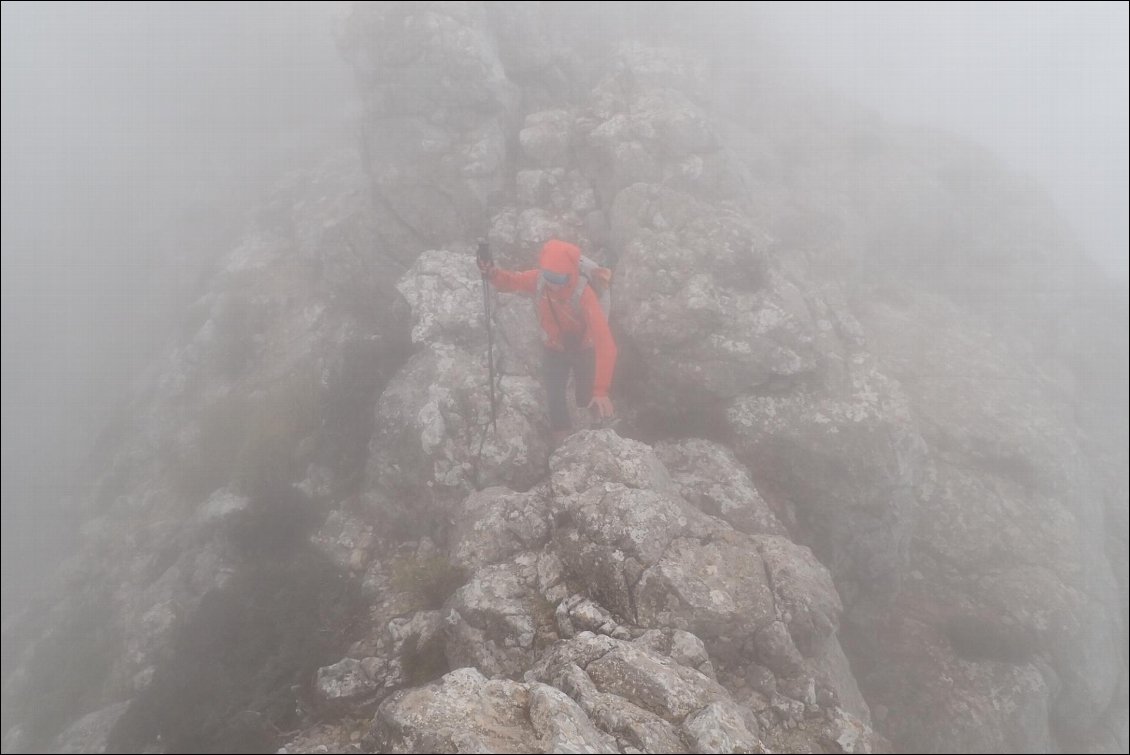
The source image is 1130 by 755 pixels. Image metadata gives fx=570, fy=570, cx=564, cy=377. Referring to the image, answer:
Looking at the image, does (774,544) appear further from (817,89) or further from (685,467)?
(817,89)

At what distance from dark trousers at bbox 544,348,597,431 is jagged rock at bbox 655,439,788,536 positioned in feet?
9.87

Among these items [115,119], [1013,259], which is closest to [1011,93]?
[1013,259]

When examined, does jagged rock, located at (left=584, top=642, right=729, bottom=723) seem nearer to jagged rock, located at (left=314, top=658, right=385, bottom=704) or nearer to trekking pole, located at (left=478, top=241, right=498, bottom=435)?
jagged rock, located at (left=314, top=658, right=385, bottom=704)

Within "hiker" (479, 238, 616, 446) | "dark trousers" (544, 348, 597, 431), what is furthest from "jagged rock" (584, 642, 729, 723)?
"dark trousers" (544, 348, 597, 431)

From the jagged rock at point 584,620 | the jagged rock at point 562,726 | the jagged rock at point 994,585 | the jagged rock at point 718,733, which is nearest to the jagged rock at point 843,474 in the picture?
the jagged rock at point 994,585

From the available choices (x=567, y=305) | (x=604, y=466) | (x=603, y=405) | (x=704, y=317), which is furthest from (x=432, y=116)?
(x=604, y=466)

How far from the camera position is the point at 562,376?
57.8ft

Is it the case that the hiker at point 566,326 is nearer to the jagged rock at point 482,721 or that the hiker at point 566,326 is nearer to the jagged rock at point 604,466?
the jagged rock at point 604,466

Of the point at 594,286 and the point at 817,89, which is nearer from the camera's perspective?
the point at 594,286

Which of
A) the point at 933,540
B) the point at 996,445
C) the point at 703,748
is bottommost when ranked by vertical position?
the point at 933,540

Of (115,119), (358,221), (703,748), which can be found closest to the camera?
(703,748)

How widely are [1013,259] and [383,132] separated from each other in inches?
1251

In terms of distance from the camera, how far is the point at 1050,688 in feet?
55.1

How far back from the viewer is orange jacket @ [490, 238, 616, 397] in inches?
591
